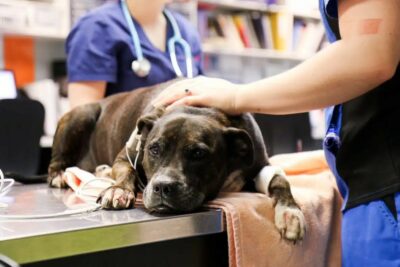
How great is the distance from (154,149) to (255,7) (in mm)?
2791

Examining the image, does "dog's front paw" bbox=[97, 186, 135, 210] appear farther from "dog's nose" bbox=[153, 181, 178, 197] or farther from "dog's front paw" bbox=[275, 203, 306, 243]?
"dog's front paw" bbox=[275, 203, 306, 243]

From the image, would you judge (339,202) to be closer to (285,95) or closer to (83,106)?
(285,95)

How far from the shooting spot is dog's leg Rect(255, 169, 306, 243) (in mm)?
1028

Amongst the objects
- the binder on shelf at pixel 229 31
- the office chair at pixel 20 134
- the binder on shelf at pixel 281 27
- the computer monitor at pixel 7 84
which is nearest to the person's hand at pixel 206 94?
the office chair at pixel 20 134

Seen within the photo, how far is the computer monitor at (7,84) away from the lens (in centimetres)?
248

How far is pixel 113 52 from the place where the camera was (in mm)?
1740

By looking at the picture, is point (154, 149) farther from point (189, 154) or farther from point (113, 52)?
point (113, 52)

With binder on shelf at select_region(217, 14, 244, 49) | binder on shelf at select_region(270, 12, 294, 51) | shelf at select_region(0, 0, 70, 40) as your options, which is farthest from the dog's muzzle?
binder on shelf at select_region(270, 12, 294, 51)

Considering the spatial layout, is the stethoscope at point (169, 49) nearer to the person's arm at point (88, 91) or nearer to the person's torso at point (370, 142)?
the person's arm at point (88, 91)

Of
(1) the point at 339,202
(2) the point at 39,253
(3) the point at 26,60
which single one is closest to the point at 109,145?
(1) the point at 339,202

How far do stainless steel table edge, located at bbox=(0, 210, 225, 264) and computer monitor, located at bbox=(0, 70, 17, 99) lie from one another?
1.76m

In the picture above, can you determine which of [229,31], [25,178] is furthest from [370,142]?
[229,31]

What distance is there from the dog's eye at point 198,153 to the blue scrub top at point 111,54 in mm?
680

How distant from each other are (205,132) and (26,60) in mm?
A: 1961
